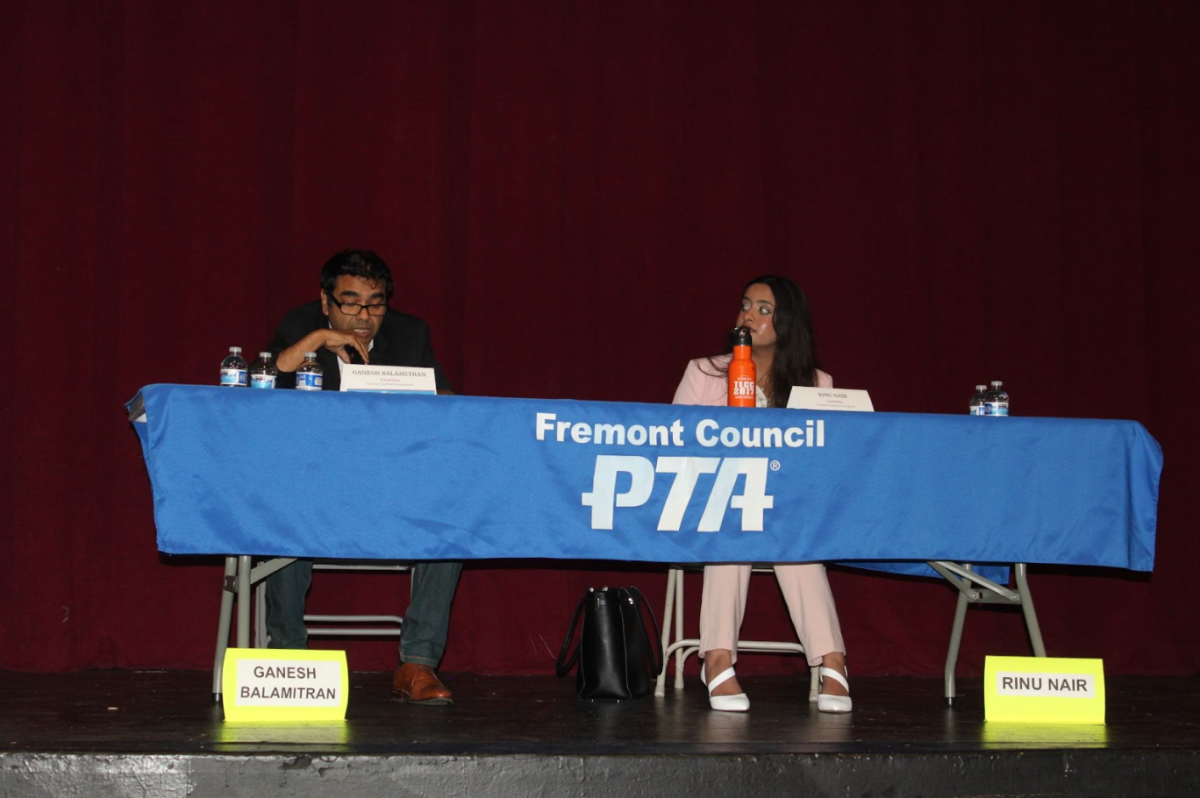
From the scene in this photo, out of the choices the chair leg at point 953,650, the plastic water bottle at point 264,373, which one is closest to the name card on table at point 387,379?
the plastic water bottle at point 264,373

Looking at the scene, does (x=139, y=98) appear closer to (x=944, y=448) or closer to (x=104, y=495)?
(x=104, y=495)

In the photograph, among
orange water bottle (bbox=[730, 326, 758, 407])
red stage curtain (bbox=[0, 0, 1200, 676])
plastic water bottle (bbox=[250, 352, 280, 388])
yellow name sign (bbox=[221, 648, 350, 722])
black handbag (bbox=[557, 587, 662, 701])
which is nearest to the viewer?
yellow name sign (bbox=[221, 648, 350, 722])

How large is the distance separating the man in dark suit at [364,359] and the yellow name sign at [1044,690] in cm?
120

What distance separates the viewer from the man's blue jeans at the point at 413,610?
2.64m

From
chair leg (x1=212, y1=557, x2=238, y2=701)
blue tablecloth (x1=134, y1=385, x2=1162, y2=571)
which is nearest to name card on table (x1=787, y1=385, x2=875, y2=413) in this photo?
blue tablecloth (x1=134, y1=385, x2=1162, y2=571)

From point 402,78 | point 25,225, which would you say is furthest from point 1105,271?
point 25,225

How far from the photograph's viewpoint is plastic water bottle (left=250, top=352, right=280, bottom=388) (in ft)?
7.71

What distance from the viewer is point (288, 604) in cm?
268

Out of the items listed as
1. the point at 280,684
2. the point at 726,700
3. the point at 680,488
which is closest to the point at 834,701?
the point at 726,700

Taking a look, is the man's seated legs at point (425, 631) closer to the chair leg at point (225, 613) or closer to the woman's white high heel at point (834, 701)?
the chair leg at point (225, 613)

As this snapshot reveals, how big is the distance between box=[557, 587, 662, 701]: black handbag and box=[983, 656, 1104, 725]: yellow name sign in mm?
815

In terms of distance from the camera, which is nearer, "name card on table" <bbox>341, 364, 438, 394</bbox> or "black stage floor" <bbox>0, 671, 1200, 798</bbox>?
"black stage floor" <bbox>0, 671, 1200, 798</bbox>

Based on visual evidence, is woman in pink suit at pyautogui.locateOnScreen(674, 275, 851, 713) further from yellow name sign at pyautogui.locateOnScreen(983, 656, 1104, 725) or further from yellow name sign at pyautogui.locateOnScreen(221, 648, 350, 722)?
yellow name sign at pyautogui.locateOnScreen(221, 648, 350, 722)

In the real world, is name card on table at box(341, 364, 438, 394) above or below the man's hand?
below
